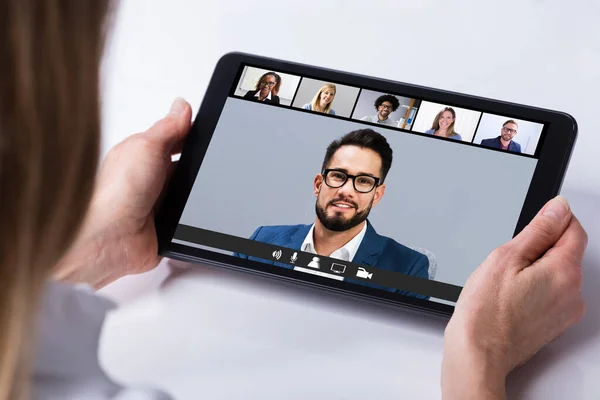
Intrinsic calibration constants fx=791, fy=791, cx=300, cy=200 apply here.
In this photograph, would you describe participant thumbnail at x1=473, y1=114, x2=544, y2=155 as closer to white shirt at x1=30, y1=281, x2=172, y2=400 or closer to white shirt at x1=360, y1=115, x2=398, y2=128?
white shirt at x1=360, y1=115, x2=398, y2=128

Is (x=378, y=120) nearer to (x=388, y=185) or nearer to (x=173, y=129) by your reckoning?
(x=388, y=185)

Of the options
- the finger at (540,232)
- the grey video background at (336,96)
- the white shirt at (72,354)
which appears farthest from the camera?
the grey video background at (336,96)

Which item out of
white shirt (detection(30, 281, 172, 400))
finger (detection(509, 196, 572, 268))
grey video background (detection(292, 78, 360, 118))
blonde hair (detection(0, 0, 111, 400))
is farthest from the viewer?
grey video background (detection(292, 78, 360, 118))

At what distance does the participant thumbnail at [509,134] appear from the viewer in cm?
84

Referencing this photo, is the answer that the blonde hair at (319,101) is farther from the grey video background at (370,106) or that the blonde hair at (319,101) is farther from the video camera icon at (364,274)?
the video camera icon at (364,274)

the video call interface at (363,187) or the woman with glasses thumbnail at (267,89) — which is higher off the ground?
the woman with glasses thumbnail at (267,89)

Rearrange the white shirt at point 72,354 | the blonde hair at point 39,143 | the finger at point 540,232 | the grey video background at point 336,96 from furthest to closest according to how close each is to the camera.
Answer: the grey video background at point 336,96 < the finger at point 540,232 < the white shirt at point 72,354 < the blonde hair at point 39,143

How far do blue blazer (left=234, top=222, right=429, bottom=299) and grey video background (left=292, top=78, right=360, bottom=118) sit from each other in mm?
145

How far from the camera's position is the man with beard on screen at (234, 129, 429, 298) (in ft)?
2.66

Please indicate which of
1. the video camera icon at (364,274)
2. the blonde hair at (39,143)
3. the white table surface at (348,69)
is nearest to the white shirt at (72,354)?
the blonde hair at (39,143)

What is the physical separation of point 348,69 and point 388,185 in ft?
1.04

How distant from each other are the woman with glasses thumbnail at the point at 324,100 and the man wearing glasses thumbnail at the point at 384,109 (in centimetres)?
4

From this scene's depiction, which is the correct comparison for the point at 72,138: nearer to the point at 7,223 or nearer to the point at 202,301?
the point at 7,223

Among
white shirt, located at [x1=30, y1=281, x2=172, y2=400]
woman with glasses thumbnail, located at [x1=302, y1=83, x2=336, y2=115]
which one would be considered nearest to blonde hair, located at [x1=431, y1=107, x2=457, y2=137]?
woman with glasses thumbnail, located at [x1=302, y1=83, x2=336, y2=115]
